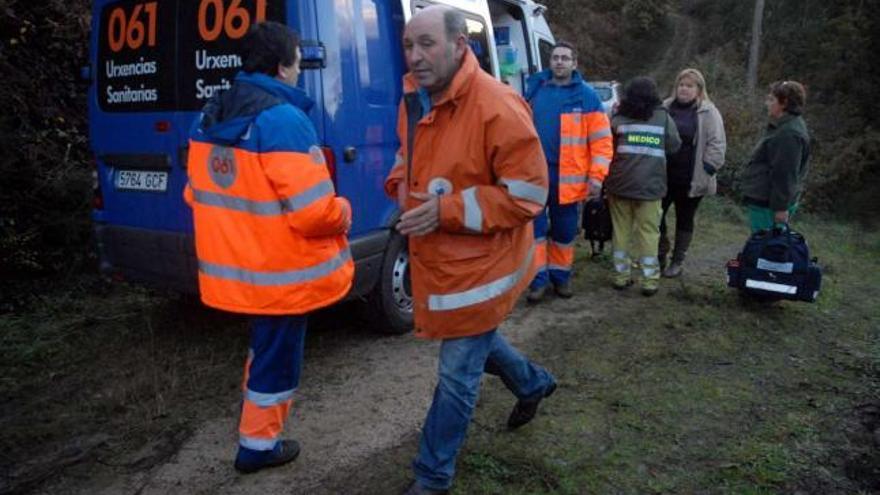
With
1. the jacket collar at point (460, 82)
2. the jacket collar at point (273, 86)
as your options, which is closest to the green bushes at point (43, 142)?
the jacket collar at point (273, 86)

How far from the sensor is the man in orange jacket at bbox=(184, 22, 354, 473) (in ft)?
8.28

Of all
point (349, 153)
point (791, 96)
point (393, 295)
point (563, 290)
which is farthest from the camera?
point (563, 290)

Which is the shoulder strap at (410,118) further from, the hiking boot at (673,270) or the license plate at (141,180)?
the hiking boot at (673,270)

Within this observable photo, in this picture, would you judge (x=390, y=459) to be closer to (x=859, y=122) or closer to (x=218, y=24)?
(x=218, y=24)

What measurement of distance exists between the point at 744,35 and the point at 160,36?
31985 millimetres

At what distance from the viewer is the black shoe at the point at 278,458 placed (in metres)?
2.88

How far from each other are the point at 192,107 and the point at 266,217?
4.99ft

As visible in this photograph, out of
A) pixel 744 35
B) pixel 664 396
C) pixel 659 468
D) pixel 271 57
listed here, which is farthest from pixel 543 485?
pixel 744 35

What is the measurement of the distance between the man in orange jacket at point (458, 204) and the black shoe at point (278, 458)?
66 cm

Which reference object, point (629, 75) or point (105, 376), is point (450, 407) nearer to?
point (105, 376)

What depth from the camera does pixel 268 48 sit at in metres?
2.57

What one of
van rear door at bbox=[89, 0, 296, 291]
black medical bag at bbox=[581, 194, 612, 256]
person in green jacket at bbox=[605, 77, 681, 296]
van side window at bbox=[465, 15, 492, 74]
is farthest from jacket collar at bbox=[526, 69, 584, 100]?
van rear door at bbox=[89, 0, 296, 291]

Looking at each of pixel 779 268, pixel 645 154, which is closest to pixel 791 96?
pixel 645 154

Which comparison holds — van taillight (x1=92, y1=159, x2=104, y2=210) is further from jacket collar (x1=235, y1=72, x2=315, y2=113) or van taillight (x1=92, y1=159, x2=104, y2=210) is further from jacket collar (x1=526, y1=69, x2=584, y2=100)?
jacket collar (x1=526, y1=69, x2=584, y2=100)
